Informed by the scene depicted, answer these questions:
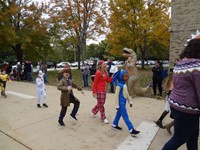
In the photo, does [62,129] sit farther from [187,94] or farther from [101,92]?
[187,94]

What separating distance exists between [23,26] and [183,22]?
1578cm

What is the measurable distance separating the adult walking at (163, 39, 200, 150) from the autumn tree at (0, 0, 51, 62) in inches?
686

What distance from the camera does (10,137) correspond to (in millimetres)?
4023

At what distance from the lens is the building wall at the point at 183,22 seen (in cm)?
1168

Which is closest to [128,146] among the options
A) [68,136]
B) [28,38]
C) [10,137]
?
[68,136]

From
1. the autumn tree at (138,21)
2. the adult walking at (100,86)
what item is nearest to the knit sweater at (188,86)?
the adult walking at (100,86)

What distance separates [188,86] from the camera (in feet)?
7.36

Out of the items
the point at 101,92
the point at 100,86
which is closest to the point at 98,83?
the point at 100,86

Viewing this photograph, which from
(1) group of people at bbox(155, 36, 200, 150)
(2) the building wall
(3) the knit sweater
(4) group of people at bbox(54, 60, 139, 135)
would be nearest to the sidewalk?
(4) group of people at bbox(54, 60, 139, 135)

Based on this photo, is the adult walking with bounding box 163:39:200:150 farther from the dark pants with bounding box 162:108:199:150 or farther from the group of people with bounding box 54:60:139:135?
the group of people with bounding box 54:60:139:135

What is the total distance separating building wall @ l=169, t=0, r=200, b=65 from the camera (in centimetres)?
1168

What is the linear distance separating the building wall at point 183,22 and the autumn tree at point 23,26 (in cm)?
1280

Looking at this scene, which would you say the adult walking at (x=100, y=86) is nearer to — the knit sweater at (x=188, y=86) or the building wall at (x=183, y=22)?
the knit sweater at (x=188, y=86)

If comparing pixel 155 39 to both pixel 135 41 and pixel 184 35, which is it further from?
pixel 184 35
